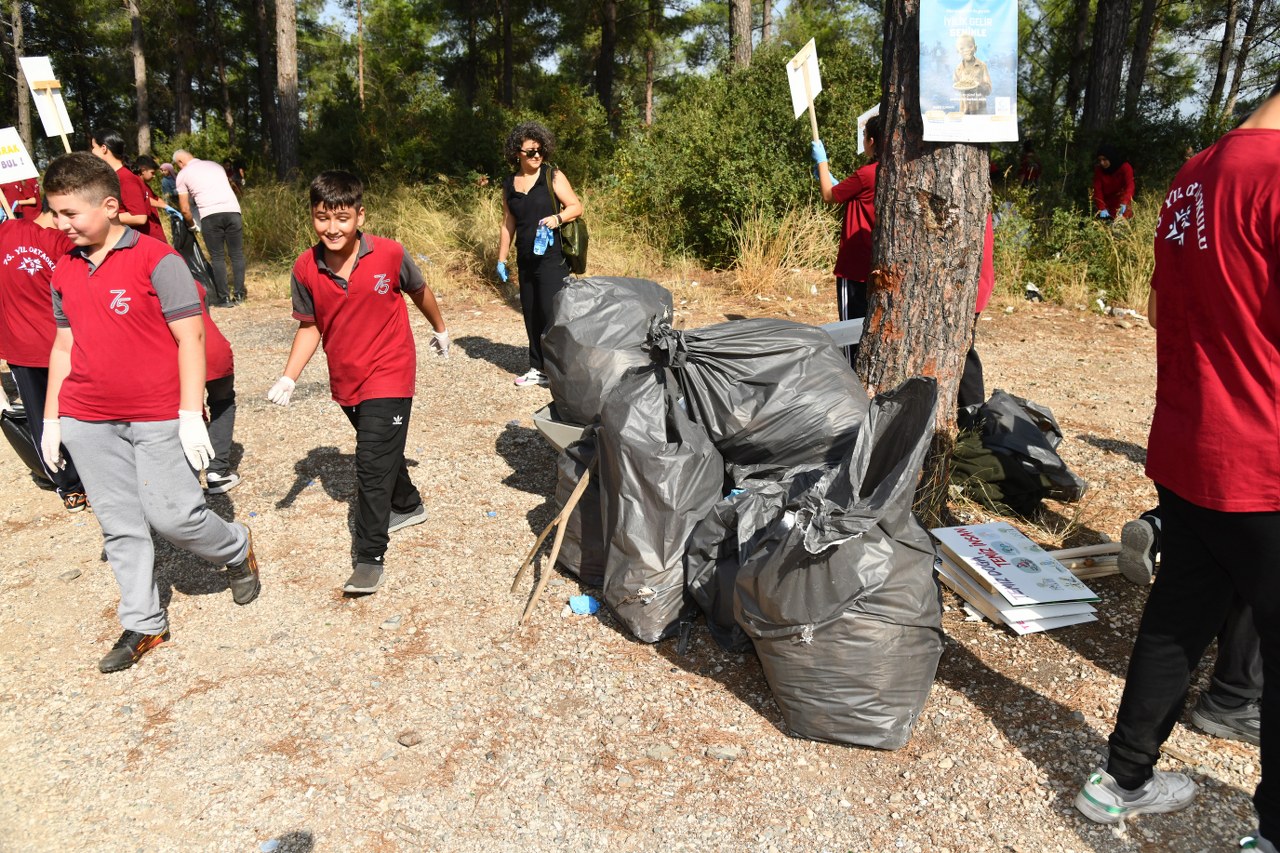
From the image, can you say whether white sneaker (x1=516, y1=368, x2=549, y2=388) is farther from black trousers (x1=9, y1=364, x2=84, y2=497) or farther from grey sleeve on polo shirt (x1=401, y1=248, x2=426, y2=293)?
black trousers (x1=9, y1=364, x2=84, y2=497)

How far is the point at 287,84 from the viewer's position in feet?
46.7

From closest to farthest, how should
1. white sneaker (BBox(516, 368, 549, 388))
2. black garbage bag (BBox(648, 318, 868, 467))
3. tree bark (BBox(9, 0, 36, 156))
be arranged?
black garbage bag (BBox(648, 318, 868, 467)) < white sneaker (BBox(516, 368, 549, 388)) < tree bark (BBox(9, 0, 36, 156))

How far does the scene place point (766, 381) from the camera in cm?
316

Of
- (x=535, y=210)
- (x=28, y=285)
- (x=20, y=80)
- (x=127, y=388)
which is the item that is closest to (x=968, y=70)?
(x=535, y=210)

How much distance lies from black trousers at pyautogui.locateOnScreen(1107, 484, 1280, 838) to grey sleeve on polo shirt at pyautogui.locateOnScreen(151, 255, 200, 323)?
286cm

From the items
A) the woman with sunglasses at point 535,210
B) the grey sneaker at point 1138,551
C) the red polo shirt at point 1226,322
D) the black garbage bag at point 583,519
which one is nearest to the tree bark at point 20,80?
the woman with sunglasses at point 535,210

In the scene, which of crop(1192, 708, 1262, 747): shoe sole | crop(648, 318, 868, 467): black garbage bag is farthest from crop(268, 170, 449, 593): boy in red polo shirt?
crop(1192, 708, 1262, 747): shoe sole

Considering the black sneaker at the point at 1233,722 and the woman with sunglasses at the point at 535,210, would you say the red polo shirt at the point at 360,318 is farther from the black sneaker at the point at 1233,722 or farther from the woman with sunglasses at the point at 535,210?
the black sneaker at the point at 1233,722

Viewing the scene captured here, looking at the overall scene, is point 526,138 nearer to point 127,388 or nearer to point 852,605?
point 127,388

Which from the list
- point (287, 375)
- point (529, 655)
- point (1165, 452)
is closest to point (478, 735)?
point (529, 655)

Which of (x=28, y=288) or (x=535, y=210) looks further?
(x=535, y=210)

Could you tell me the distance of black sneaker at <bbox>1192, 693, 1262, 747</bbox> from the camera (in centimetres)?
246

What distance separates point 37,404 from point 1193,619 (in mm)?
4804

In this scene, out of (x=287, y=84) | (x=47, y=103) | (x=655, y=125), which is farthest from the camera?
(x=287, y=84)
